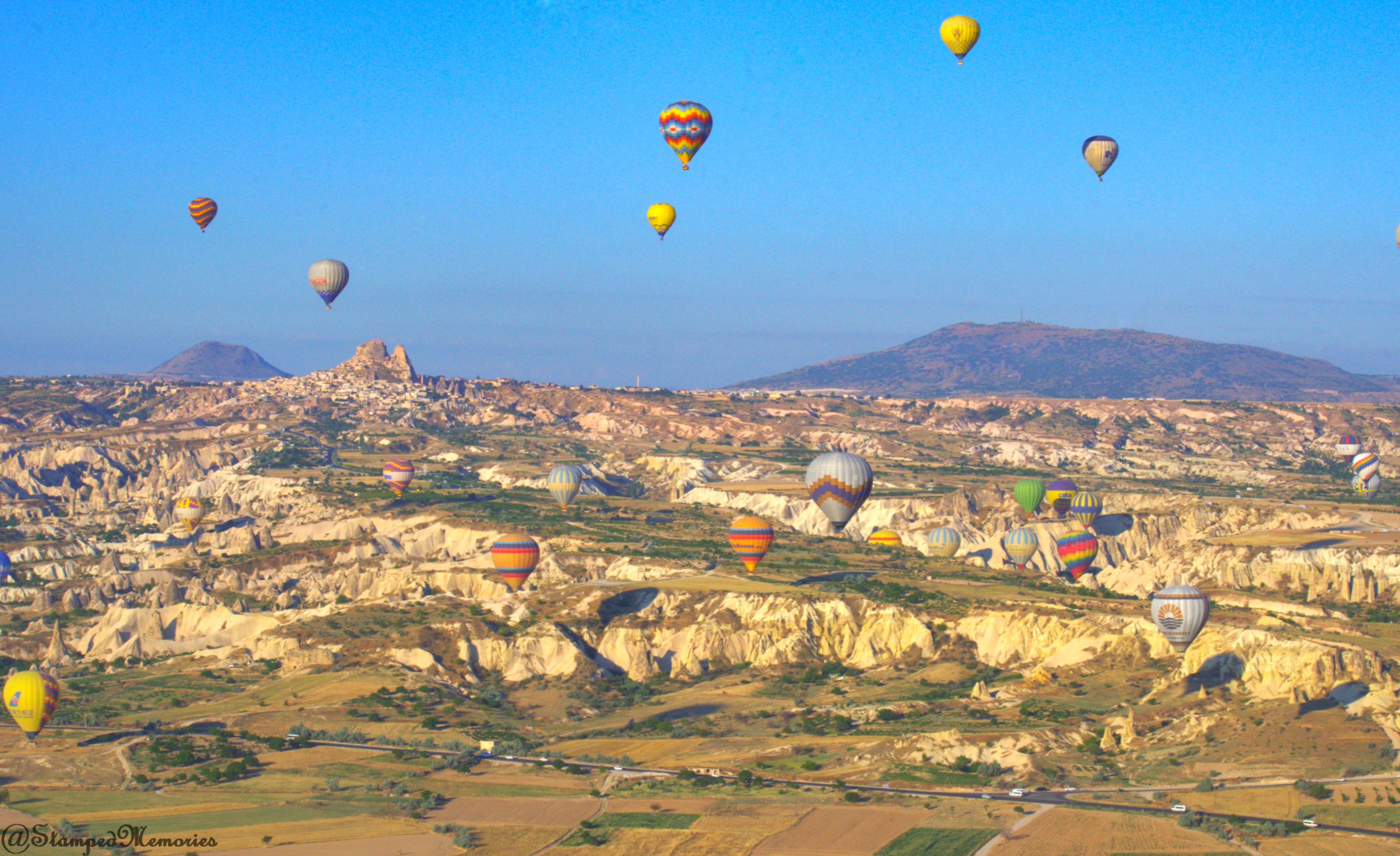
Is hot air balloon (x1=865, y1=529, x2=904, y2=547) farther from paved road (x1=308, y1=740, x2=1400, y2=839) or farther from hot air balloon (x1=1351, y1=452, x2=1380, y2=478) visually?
paved road (x1=308, y1=740, x2=1400, y2=839)

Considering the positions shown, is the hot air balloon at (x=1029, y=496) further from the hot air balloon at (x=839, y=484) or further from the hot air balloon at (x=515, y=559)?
the hot air balloon at (x=515, y=559)

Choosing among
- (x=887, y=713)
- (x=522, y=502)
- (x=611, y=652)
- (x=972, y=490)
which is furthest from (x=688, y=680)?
(x=972, y=490)

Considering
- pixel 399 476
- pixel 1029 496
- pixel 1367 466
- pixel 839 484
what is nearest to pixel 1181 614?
pixel 839 484

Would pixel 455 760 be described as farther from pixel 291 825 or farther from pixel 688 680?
pixel 688 680

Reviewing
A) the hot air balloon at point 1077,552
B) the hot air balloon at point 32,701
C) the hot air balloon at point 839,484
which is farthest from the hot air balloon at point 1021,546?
the hot air balloon at point 32,701

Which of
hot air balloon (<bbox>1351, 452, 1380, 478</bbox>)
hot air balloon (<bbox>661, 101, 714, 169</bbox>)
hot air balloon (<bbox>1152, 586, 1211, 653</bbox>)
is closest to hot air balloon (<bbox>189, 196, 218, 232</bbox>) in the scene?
hot air balloon (<bbox>661, 101, 714, 169</bbox>)

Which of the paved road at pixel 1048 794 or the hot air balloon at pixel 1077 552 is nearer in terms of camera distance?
the paved road at pixel 1048 794
